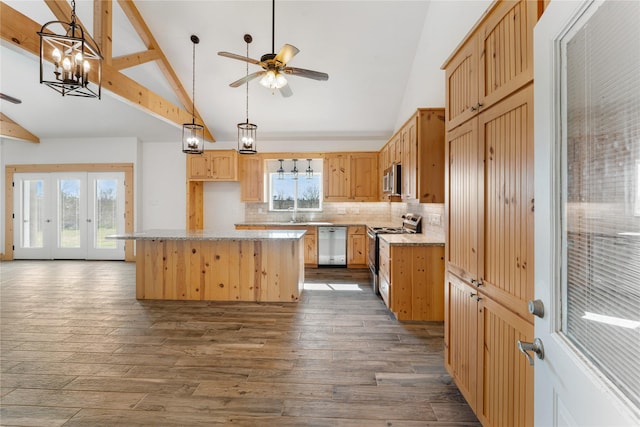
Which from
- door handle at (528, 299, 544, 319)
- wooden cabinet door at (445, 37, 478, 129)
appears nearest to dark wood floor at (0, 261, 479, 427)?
door handle at (528, 299, 544, 319)

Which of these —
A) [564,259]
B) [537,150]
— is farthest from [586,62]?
[564,259]

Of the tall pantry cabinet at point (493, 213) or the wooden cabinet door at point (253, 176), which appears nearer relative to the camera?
the tall pantry cabinet at point (493, 213)

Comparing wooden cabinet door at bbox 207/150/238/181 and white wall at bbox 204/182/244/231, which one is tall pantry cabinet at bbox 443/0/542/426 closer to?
wooden cabinet door at bbox 207/150/238/181

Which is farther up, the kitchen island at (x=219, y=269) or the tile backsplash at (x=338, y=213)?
the tile backsplash at (x=338, y=213)

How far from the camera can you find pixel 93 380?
226 centimetres

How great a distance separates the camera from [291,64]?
4820 mm

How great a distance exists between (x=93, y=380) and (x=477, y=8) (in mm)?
4535

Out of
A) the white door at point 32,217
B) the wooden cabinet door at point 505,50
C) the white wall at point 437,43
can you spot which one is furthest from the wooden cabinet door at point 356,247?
the white door at point 32,217

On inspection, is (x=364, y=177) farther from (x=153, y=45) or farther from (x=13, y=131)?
(x=13, y=131)

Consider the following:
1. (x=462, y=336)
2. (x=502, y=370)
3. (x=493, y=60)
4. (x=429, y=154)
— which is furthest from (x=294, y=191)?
(x=502, y=370)

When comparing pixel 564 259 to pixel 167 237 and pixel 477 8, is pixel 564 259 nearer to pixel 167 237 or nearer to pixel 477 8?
pixel 477 8

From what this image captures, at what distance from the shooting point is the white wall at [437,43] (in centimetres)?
298

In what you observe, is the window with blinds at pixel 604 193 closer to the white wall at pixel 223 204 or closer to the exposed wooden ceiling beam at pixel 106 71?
the exposed wooden ceiling beam at pixel 106 71

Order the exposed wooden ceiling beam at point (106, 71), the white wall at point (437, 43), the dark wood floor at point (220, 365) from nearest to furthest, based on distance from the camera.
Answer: the dark wood floor at point (220, 365), the exposed wooden ceiling beam at point (106, 71), the white wall at point (437, 43)
